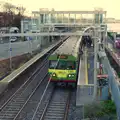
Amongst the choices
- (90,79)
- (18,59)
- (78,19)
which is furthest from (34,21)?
(90,79)

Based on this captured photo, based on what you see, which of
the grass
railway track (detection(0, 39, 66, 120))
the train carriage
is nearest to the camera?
the grass

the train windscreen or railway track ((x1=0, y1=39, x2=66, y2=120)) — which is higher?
the train windscreen

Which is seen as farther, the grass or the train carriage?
the train carriage

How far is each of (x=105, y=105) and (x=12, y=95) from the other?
6442mm

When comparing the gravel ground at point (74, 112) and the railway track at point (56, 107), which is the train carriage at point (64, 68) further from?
the gravel ground at point (74, 112)

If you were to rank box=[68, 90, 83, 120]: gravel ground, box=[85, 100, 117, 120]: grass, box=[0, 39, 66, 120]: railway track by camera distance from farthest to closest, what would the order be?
box=[0, 39, 66, 120]: railway track
box=[68, 90, 83, 120]: gravel ground
box=[85, 100, 117, 120]: grass

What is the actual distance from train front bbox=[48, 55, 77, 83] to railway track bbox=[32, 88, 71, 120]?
1.04 m

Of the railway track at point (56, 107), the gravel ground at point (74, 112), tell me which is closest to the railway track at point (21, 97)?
the railway track at point (56, 107)

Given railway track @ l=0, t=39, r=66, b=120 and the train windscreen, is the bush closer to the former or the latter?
railway track @ l=0, t=39, r=66, b=120

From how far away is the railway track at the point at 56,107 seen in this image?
592 inches

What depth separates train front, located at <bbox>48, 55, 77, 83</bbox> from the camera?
19.2 metres

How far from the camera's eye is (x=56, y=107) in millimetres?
16641

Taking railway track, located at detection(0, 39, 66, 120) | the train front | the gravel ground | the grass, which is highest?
the train front

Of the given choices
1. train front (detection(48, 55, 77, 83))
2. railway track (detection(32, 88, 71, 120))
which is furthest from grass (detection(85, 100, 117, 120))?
train front (detection(48, 55, 77, 83))
